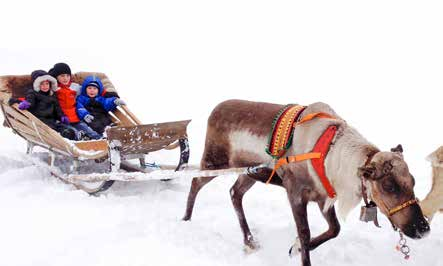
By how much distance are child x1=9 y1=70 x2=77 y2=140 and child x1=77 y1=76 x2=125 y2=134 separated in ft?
1.16

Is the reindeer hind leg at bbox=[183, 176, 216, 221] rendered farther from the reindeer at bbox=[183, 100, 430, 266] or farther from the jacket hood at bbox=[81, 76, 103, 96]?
the jacket hood at bbox=[81, 76, 103, 96]

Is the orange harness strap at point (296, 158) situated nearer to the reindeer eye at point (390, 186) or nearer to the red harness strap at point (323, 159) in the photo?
the red harness strap at point (323, 159)

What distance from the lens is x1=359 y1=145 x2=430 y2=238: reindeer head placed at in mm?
3570

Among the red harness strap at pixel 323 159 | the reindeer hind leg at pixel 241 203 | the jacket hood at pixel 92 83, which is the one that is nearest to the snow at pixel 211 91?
the reindeer hind leg at pixel 241 203

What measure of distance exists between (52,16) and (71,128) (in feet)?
61.7

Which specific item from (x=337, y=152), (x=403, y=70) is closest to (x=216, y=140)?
(x=337, y=152)

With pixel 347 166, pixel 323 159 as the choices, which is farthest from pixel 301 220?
pixel 347 166

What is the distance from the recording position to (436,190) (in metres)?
4.24

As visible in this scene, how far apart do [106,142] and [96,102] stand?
5.74 ft

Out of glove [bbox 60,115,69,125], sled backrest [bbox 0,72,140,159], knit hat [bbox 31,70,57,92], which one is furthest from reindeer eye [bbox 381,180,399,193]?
knit hat [bbox 31,70,57,92]

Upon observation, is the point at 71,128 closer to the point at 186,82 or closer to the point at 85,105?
the point at 85,105

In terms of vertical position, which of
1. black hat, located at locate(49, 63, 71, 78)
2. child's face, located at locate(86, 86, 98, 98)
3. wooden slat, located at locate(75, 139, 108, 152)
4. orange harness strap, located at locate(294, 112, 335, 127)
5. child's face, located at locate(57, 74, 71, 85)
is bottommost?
wooden slat, located at locate(75, 139, 108, 152)

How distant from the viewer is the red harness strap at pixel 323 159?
4.15 metres

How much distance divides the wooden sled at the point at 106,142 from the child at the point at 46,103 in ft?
0.91
